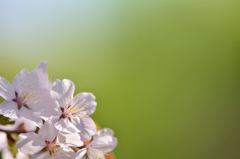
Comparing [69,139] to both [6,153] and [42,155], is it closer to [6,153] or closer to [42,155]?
[42,155]

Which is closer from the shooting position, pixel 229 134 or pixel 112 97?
pixel 112 97

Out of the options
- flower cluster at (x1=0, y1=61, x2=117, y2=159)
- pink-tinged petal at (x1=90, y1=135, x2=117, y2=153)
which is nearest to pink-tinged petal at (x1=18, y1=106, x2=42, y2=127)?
flower cluster at (x1=0, y1=61, x2=117, y2=159)

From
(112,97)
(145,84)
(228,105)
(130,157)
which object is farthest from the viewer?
(228,105)

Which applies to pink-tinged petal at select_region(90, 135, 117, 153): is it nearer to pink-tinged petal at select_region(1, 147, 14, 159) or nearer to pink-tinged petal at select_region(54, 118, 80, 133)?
pink-tinged petal at select_region(54, 118, 80, 133)

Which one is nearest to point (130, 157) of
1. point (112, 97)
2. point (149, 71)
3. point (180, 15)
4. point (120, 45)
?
point (112, 97)

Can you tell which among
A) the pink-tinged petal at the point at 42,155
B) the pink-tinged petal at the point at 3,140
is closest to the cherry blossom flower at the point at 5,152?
the pink-tinged petal at the point at 3,140

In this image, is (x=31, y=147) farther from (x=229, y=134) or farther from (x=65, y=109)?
(x=229, y=134)
